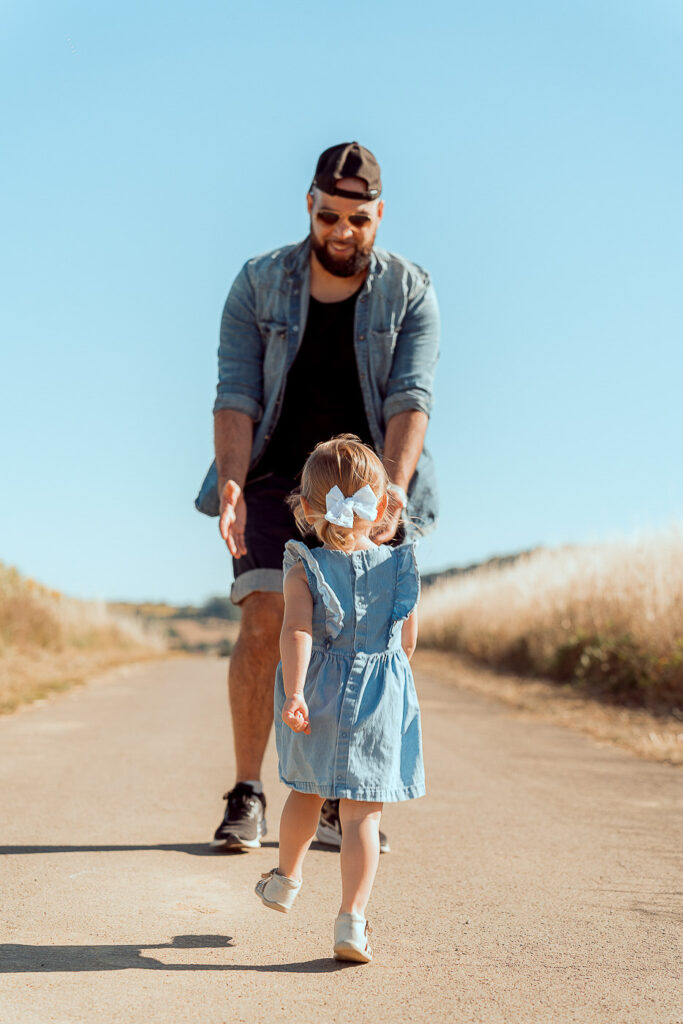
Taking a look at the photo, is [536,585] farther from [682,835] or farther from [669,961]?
[669,961]

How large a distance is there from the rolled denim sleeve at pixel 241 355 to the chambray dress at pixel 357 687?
4.72 ft

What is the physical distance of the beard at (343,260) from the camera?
154 inches

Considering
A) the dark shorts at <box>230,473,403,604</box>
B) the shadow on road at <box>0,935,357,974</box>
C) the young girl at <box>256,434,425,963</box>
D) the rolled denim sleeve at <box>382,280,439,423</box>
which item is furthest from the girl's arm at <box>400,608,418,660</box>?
the rolled denim sleeve at <box>382,280,439,423</box>

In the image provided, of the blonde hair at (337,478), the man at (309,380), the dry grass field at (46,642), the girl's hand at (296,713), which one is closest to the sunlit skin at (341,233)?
the man at (309,380)

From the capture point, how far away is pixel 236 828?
11.7ft

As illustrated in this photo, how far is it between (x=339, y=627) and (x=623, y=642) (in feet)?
22.4

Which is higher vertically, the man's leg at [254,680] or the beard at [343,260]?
the beard at [343,260]

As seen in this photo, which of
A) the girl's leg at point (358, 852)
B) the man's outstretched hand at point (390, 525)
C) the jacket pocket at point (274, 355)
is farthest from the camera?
the jacket pocket at point (274, 355)

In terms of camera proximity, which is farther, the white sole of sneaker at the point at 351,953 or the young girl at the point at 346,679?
the young girl at the point at 346,679

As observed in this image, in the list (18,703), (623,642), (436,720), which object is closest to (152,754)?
(18,703)

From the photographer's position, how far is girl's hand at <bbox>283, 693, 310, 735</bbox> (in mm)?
2566

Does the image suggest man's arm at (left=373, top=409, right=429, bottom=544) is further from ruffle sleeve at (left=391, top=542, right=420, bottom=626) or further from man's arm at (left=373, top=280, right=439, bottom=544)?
ruffle sleeve at (left=391, top=542, right=420, bottom=626)

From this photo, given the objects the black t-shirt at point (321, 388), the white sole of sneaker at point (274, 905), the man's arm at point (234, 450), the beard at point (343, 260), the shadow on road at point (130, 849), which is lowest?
the shadow on road at point (130, 849)

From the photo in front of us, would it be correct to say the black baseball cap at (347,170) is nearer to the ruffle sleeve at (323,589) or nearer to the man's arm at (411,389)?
the man's arm at (411,389)
